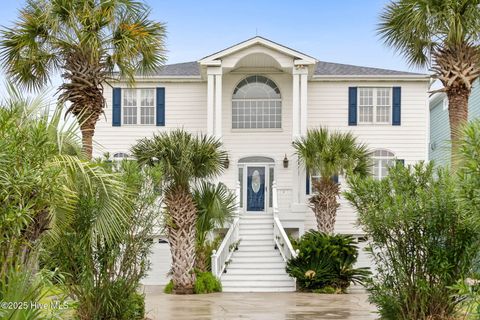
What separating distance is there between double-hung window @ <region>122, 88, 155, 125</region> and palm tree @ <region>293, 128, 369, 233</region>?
23.1 feet

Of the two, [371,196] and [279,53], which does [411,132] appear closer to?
[279,53]

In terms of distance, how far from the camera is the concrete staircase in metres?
23.6

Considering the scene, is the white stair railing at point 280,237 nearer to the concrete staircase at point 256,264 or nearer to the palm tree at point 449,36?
the concrete staircase at point 256,264

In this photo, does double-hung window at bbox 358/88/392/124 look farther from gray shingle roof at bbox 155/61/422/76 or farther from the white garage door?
the white garage door

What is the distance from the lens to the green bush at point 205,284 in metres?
22.6

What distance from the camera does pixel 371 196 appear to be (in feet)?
44.0

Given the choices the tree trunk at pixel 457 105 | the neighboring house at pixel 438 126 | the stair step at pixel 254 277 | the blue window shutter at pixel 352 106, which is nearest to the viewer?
the tree trunk at pixel 457 105

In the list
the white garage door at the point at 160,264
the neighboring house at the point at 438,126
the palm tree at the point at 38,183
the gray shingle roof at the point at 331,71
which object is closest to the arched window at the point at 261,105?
the gray shingle roof at the point at 331,71

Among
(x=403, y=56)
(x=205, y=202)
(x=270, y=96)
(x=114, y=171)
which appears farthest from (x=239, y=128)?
(x=114, y=171)

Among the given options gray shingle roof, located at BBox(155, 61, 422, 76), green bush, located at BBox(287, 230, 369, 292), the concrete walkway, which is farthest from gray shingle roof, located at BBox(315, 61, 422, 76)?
the concrete walkway

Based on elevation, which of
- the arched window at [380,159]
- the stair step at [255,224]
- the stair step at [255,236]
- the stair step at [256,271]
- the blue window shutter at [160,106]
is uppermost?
the blue window shutter at [160,106]

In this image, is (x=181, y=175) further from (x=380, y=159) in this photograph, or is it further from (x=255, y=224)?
(x=380, y=159)

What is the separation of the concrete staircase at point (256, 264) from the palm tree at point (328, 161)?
6.98 feet

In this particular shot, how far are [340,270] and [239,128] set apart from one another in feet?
31.2
